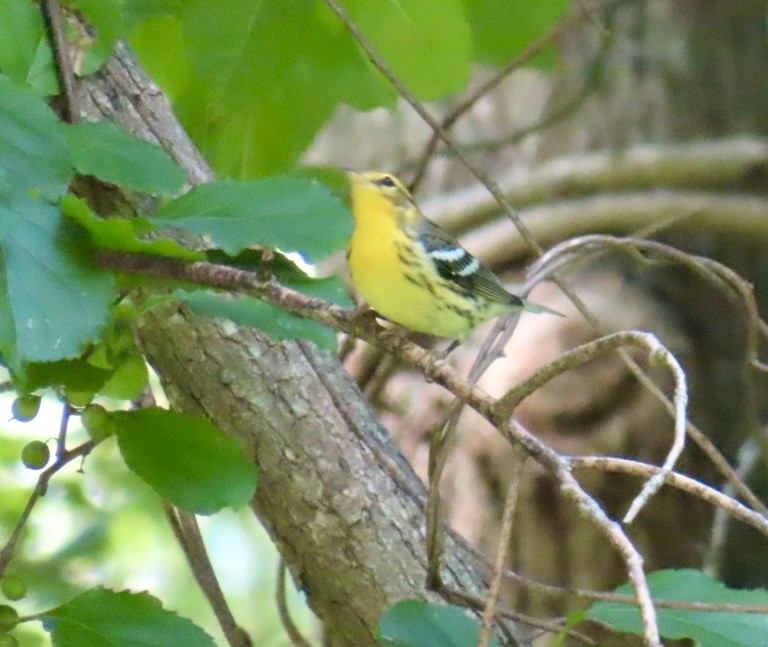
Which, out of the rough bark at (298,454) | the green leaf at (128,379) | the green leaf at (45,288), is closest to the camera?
the green leaf at (45,288)

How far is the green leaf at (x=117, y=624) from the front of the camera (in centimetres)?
124

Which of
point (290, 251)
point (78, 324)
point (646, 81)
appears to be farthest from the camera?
point (646, 81)

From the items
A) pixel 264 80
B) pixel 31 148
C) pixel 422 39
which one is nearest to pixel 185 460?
pixel 31 148

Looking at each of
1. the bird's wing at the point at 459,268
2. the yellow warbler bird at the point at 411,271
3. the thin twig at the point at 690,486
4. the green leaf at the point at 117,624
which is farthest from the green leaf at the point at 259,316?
the bird's wing at the point at 459,268

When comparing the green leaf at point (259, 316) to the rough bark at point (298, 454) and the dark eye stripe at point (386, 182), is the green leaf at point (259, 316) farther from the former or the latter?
the dark eye stripe at point (386, 182)

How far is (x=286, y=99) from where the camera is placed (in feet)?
6.12

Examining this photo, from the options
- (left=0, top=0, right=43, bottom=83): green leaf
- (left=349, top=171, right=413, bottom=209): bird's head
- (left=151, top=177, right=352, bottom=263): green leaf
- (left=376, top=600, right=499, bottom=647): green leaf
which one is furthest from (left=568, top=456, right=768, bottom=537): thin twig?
(left=349, top=171, right=413, bottom=209): bird's head

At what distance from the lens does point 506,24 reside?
195 cm

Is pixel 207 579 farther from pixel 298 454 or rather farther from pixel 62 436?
pixel 62 436

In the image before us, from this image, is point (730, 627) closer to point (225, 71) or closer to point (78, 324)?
point (78, 324)

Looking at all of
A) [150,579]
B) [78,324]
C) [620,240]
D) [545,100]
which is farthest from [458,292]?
[150,579]

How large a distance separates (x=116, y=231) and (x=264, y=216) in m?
0.19

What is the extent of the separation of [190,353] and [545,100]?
1.98 metres

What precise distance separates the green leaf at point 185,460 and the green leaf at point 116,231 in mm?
274
